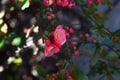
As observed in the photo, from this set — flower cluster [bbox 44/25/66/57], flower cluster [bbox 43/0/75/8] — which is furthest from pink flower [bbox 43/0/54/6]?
flower cluster [bbox 44/25/66/57]

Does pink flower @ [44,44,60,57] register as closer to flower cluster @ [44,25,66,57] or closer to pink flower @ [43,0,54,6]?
flower cluster @ [44,25,66,57]

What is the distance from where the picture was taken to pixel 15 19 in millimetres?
1732

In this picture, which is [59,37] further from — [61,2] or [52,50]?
[61,2]

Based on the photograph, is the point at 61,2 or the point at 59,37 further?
the point at 61,2

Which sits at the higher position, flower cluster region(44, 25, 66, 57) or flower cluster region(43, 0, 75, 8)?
flower cluster region(43, 0, 75, 8)

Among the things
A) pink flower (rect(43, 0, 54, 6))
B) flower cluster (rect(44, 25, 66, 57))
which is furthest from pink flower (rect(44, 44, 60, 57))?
pink flower (rect(43, 0, 54, 6))

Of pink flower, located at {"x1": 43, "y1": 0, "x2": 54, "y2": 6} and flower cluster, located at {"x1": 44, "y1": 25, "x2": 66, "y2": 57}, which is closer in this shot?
flower cluster, located at {"x1": 44, "y1": 25, "x2": 66, "y2": 57}

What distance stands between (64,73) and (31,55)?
22.3 inches

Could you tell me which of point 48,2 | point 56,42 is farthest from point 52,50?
point 48,2

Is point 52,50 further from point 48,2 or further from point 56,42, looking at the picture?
point 48,2

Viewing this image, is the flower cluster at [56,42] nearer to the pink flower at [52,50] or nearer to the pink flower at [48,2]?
the pink flower at [52,50]

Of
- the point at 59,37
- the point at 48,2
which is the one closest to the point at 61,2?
the point at 48,2

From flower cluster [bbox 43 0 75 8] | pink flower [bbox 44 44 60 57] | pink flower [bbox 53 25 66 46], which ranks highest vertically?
flower cluster [bbox 43 0 75 8]

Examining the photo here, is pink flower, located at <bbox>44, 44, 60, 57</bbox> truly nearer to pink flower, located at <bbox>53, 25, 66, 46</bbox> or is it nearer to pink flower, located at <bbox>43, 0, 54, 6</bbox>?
pink flower, located at <bbox>53, 25, 66, 46</bbox>
